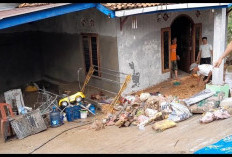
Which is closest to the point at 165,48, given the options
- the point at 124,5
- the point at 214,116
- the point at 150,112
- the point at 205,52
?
the point at 205,52

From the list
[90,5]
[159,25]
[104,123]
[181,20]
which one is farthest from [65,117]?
[181,20]

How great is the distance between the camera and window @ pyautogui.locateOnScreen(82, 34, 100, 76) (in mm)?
12233

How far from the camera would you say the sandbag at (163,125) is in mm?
8000

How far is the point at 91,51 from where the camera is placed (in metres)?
12.6

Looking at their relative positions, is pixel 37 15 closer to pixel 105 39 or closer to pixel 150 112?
pixel 105 39

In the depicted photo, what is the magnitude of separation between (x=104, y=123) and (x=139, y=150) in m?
2.77

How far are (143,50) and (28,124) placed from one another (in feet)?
17.6

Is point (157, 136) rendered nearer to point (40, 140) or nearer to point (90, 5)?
point (40, 140)

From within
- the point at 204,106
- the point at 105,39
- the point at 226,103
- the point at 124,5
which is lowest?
the point at 204,106

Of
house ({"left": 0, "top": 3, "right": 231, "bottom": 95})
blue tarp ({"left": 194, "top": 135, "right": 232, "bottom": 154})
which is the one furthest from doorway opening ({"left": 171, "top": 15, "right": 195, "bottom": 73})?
blue tarp ({"left": 194, "top": 135, "right": 232, "bottom": 154})

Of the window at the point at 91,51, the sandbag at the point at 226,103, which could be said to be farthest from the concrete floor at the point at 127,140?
the window at the point at 91,51

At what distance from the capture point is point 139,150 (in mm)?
6758

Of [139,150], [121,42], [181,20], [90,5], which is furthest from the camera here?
[181,20]

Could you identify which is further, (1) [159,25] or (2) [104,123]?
(1) [159,25]
